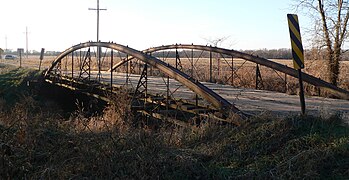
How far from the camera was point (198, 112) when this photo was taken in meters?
10.4

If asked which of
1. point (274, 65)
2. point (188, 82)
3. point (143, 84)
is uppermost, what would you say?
point (274, 65)

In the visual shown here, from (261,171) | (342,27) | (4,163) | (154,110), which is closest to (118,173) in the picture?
(4,163)

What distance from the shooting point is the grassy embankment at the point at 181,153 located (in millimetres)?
5258

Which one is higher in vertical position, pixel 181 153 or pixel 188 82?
pixel 188 82

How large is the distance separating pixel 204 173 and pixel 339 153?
1910 millimetres

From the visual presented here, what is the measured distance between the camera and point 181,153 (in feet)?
19.2

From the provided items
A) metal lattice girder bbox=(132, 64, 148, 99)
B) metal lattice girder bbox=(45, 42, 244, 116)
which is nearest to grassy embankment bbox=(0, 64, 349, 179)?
metal lattice girder bbox=(45, 42, 244, 116)

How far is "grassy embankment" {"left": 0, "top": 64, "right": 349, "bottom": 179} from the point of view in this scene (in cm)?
526

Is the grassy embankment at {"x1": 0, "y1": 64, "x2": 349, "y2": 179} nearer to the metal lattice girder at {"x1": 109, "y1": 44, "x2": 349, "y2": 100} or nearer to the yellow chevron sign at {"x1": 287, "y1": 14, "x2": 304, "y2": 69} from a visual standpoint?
the yellow chevron sign at {"x1": 287, "y1": 14, "x2": 304, "y2": 69}

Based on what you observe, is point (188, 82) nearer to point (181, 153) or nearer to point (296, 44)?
point (296, 44)

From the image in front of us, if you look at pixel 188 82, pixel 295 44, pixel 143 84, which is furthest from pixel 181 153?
pixel 143 84

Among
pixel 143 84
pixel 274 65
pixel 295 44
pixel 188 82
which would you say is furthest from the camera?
pixel 143 84

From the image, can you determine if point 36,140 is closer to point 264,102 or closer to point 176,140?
point 176,140

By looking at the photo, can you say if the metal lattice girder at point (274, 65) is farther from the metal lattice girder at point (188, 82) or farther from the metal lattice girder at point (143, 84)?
the metal lattice girder at point (143, 84)
